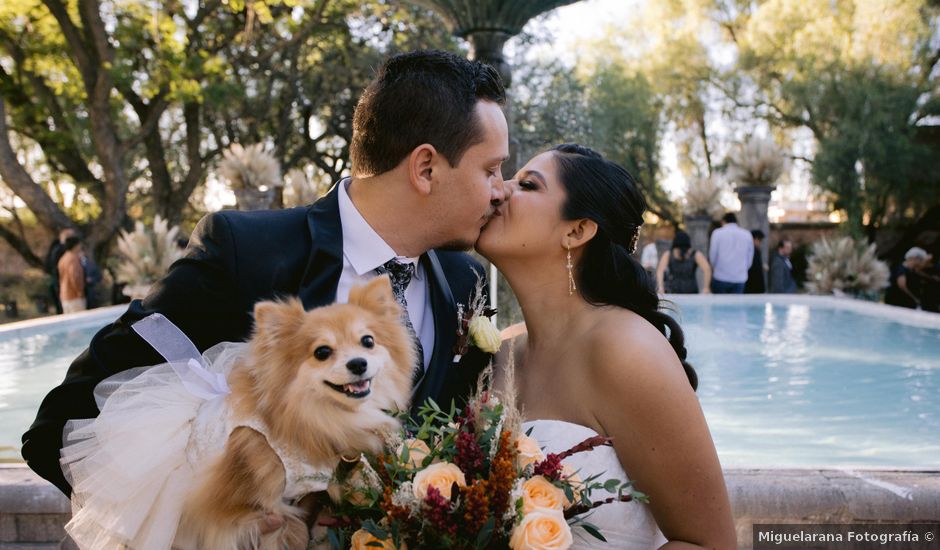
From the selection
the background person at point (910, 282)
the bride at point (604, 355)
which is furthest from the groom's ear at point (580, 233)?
the background person at point (910, 282)

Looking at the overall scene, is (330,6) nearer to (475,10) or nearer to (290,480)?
(475,10)

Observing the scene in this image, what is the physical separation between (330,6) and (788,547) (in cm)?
1709

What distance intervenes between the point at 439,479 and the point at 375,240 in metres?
0.97

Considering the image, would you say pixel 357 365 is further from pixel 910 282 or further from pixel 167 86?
pixel 167 86

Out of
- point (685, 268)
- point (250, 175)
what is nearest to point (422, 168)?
point (250, 175)

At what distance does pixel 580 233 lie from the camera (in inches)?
114

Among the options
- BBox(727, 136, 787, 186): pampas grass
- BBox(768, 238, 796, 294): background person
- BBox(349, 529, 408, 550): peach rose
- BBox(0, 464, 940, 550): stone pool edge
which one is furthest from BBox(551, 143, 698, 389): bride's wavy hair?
BBox(727, 136, 787, 186): pampas grass

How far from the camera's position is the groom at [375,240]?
221cm

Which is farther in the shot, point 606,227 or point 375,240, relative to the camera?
point 606,227

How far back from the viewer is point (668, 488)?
2373 mm

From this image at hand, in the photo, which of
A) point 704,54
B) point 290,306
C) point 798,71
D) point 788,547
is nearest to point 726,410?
point 788,547

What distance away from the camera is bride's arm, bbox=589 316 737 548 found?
2.35m

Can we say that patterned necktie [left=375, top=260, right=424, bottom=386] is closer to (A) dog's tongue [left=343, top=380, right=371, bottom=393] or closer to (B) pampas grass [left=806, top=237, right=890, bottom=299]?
(A) dog's tongue [left=343, top=380, right=371, bottom=393]

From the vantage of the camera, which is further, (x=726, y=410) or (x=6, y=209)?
(x=6, y=209)
